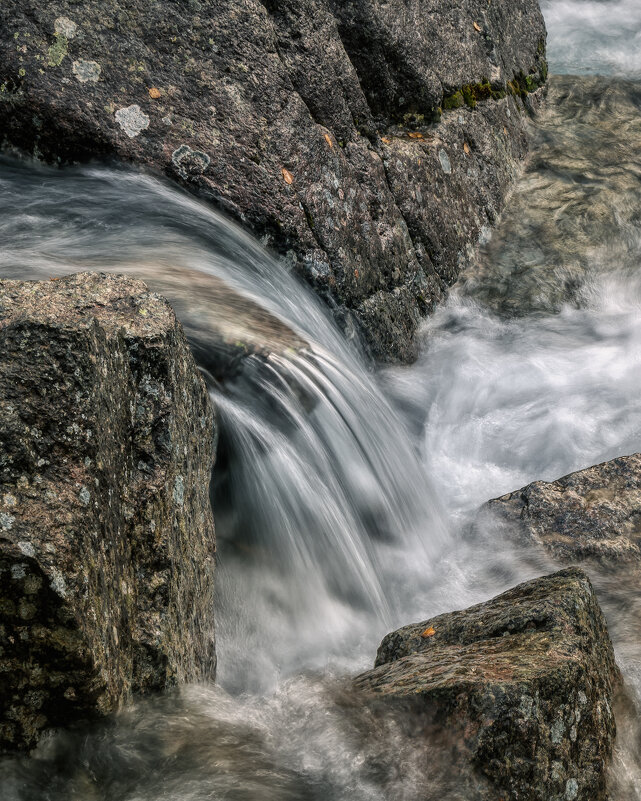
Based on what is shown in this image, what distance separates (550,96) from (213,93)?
5.93 metres

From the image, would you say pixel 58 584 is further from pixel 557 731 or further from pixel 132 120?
pixel 132 120

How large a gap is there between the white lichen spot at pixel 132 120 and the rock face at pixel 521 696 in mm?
3526

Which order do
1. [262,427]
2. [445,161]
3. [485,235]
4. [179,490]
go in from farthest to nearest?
[485,235], [445,161], [262,427], [179,490]

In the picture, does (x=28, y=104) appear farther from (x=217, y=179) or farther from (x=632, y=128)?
(x=632, y=128)

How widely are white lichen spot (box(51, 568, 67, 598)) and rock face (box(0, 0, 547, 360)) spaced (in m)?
3.39

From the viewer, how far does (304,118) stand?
5.58 meters

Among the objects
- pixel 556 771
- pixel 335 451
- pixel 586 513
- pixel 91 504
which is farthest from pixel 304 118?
pixel 556 771

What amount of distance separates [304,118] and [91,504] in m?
3.99

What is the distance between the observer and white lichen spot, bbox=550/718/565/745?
248 cm

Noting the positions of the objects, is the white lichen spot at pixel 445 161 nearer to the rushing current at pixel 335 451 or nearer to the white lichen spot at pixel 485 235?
the white lichen spot at pixel 485 235

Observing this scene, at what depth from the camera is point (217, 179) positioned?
5.09m

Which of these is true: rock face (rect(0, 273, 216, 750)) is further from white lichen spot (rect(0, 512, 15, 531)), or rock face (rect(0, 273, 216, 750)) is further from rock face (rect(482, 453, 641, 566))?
rock face (rect(482, 453, 641, 566))

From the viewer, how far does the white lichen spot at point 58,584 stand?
2.16 meters

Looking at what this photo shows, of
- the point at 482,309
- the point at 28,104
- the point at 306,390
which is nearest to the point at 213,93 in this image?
the point at 28,104
